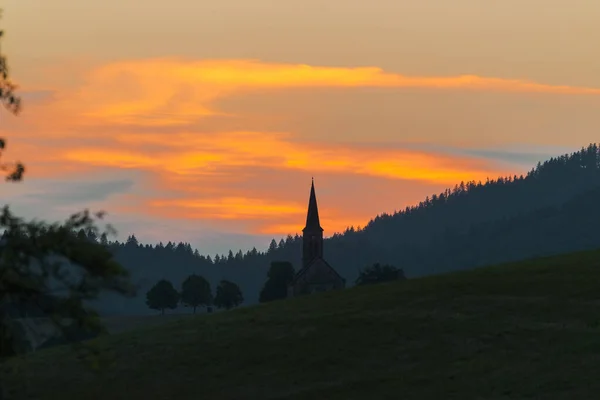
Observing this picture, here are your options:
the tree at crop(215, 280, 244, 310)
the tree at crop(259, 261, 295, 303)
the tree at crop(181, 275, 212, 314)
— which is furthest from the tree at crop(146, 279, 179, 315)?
the tree at crop(259, 261, 295, 303)

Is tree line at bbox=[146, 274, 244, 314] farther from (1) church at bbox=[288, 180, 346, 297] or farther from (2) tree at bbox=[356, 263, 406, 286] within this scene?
(2) tree at bbox=[356, 263, 406, 286]

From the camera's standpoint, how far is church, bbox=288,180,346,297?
611ft

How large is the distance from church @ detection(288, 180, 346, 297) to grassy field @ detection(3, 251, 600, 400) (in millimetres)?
104030

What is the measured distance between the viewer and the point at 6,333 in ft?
72.8

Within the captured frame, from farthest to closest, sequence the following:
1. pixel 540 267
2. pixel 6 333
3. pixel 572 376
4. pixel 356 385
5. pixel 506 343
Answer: pixel 540 267 < pixel 506 343 < pixel 356 385 < pixel 572 376 < pixel 6 333

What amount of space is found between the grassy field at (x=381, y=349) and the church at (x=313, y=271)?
341ft

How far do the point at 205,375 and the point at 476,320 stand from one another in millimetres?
15136

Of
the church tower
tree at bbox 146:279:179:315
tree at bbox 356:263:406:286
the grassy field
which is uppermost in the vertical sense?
the church tower

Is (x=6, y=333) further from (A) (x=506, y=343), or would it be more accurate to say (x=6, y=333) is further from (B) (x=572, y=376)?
(A) (x=506, y=343)

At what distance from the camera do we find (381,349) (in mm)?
60688

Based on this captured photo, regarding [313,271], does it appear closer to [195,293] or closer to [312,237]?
[312,237]

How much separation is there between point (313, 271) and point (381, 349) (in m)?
129

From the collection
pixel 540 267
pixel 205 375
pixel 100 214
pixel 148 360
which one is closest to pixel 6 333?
pixel 100 214

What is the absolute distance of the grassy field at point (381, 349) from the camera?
5172cm
